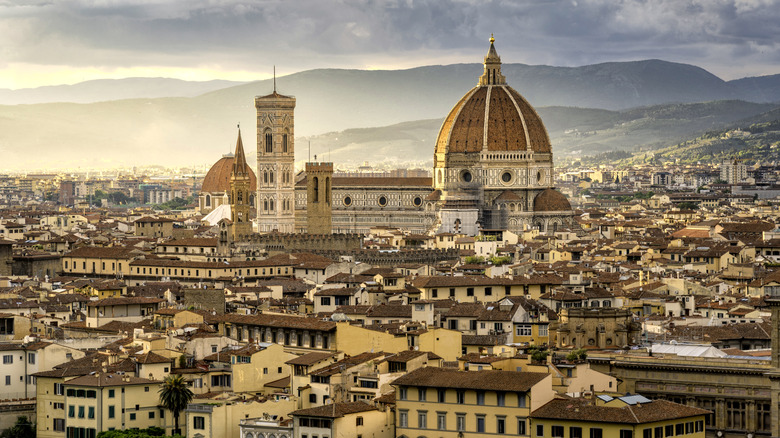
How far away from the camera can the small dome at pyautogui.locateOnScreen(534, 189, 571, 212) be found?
15550 centimetres

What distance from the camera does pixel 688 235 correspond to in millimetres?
122938

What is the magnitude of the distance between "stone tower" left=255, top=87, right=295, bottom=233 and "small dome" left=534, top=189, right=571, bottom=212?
2061 centimetres

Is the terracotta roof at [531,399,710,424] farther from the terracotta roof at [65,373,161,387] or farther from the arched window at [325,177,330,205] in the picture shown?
the arched window at [325,177,330,205]

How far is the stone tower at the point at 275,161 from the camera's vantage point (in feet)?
508

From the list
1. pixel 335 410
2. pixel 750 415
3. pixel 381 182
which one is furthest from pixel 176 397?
pixel 381 182

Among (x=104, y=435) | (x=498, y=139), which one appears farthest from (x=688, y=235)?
(x=104, y=435)

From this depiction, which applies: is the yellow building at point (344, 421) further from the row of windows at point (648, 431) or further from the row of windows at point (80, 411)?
the row of windows at point (80, 411)

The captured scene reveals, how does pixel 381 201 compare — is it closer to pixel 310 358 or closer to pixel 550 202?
pixel 550 202

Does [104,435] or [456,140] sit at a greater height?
[456,140]

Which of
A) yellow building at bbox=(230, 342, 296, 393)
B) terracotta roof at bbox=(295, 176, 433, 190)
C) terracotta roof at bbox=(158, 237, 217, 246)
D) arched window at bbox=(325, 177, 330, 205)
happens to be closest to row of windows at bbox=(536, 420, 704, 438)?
yellow building at bbox=(230, 342, 296, 393)

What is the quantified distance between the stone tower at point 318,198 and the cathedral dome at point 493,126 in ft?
71.9

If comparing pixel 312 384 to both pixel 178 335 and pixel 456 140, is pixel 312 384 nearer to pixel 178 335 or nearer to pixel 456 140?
pixel 178 335

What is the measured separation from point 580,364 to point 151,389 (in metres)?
12.2

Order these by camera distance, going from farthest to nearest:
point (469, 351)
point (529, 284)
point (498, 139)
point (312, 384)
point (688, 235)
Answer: point (498, 139) → point (688, 235) → point (529, 284) → point (469, 351) → point (312, 384)
